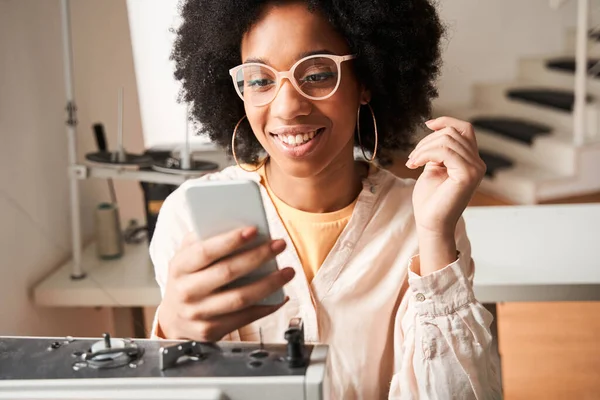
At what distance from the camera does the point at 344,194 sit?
0.87 metres

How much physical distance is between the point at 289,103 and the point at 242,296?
0.23 meters

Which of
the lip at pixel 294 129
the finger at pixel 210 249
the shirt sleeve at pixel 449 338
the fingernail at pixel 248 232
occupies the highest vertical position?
the lip at pixel 294 129

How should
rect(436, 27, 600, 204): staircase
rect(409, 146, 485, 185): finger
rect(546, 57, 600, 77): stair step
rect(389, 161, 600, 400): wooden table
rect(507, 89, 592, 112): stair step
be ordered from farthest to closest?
rect(507, 89, 592, 112): stair step, rect(546, 57, 600, 77): stair step, rect(436, 27, 600, 204): staircase, rect(389, 161, 600, 400): wooden table, rect(409, 146, 485, 185): finger

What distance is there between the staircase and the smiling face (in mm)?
1523

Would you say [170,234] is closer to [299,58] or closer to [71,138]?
[299,58]

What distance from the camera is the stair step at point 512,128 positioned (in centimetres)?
263

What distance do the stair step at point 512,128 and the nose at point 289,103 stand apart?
1968mm

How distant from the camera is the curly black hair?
79cm

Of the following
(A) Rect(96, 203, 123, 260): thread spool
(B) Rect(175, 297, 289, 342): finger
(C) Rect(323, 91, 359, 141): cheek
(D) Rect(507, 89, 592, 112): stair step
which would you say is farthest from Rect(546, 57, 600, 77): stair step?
(B) Rect(175, 297, 289, 342): finger

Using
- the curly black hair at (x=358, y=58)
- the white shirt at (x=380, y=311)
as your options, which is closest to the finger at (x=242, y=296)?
the white shirt at (x=380, y=311)

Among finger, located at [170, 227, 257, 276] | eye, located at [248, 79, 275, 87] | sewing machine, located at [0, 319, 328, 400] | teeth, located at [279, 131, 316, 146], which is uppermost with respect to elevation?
eye, located at [248, 79, 275, 87]

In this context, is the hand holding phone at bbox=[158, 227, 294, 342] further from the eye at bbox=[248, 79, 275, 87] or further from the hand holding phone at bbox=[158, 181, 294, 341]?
the eye at bbox=[248, 79, 275, 87]

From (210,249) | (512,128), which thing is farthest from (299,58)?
(512,128)

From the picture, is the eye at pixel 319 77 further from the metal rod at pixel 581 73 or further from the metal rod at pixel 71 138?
the metal rod at pixel 581 73
